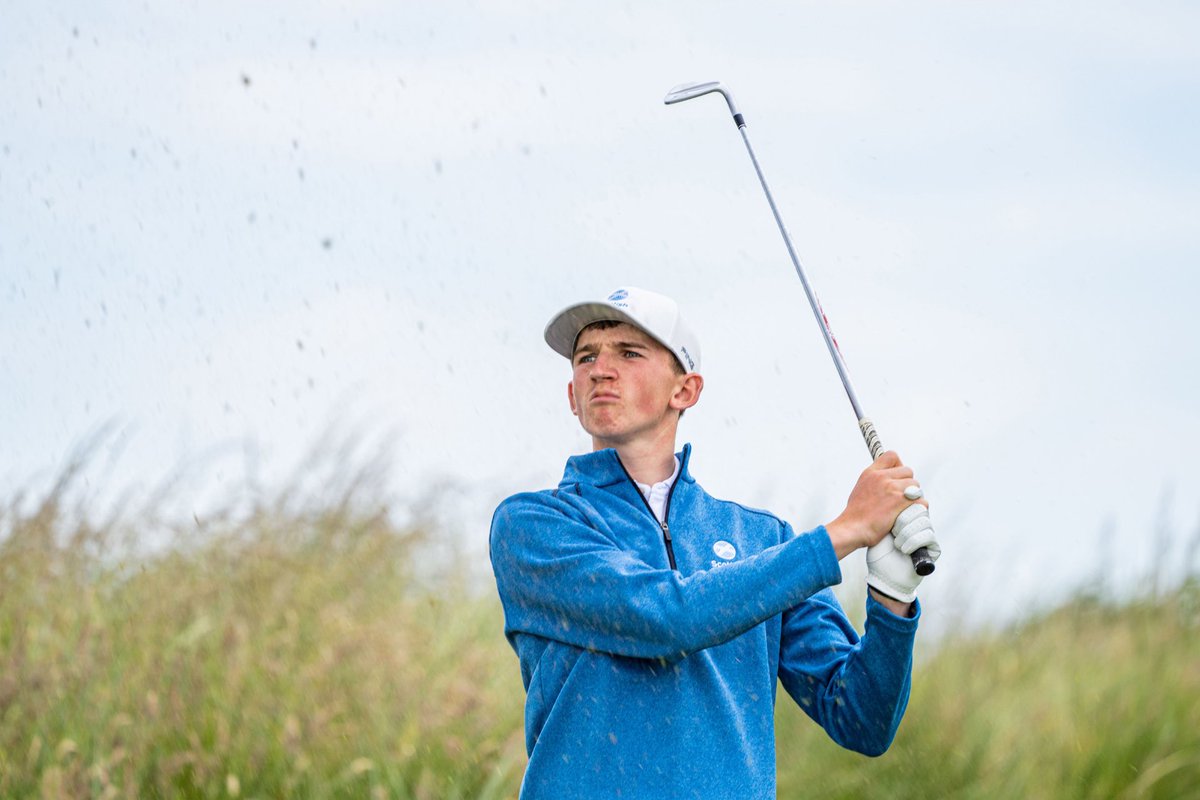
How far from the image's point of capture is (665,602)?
261 centimetres

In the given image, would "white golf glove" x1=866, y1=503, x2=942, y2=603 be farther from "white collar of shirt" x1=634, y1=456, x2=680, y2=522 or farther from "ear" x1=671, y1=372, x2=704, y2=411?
"ear" x1=671, y1=372, x2=704, y2=411

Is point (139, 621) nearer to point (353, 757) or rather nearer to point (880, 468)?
point (353, 757)

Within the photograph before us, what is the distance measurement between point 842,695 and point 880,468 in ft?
1.94

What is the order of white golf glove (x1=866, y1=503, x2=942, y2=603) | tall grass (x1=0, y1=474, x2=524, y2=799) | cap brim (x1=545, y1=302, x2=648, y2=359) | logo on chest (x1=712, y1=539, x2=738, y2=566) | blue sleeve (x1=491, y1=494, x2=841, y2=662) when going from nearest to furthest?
1. blue sleeve (x1=491, y1=494, x2=841, y2=662)
2. white golf glove (x1=866, y1=503, x2=942, y2=603)
3. logo on chest (x1=712, y1=539, x2=738, y2=566)
4. cap brim (x1=545, y1=302, x2=648, y2=359)
5. tall grass (x1=0, y1=474, x2=524, y2=799)

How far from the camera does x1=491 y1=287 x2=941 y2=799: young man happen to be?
8.70 ft

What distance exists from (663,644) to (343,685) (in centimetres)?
244

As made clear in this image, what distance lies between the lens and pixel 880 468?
278 cm

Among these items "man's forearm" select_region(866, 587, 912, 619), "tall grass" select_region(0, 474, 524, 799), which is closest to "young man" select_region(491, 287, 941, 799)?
"man's forearm" select_region(866, 587, 912, 619)

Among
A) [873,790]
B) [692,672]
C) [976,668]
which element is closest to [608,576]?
[692,672]

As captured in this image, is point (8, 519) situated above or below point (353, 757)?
above

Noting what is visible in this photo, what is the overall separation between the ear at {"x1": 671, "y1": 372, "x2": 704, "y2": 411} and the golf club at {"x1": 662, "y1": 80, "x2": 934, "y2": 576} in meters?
0.34

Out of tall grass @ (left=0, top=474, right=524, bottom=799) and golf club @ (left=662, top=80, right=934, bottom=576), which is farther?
tall grass @ (left=0, top=474, right=524, bottom=799)

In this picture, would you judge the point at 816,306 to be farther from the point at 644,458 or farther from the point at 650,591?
the point at 650,591

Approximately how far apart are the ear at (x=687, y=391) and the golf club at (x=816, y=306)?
345 mm
